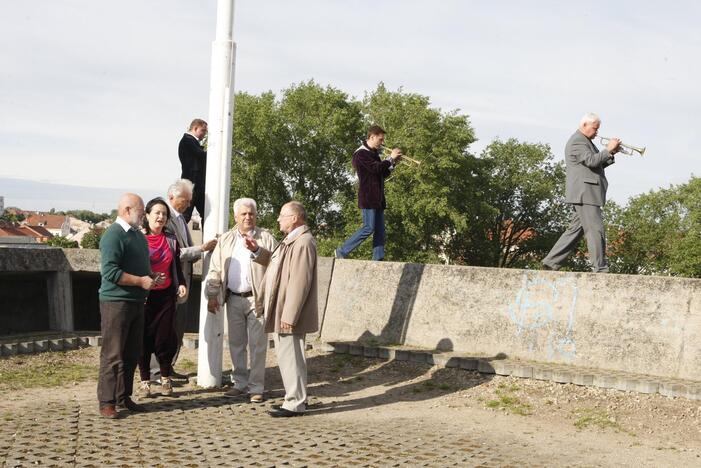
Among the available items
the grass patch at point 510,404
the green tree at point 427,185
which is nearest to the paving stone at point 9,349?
the grass patch at point 510,404

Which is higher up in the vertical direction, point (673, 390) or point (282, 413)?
point (673, 390)

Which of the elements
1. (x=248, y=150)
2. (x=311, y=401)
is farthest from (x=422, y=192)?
(x=311, y=401)

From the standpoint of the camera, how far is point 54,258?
1155cm

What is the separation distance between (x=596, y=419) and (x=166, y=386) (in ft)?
12.4

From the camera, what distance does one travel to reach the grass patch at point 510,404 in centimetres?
766

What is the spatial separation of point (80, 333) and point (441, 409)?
537 centimetres

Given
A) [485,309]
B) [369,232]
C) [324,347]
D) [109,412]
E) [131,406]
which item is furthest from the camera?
[369,232]

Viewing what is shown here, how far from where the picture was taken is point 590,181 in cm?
904

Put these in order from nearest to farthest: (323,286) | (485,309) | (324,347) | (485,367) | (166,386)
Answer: (166,386), (485,367), (485,309), (324,347), (323,286)

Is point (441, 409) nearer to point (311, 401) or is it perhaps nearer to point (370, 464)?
point (311, 401)

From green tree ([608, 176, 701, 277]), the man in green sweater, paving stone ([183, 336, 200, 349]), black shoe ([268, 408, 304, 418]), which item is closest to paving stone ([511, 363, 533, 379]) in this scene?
black shoe ([268, 408, 304, 418])

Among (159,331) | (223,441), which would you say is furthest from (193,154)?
(223,441)

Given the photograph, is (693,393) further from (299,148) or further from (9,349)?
(299,148)

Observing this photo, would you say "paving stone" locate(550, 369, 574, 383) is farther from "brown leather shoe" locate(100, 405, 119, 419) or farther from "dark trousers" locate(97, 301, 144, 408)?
"brown leather shoe" locate(100, 405, 119, 419)
